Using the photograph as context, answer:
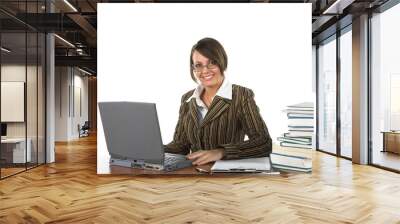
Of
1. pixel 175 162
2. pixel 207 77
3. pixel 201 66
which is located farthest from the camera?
pixel 201 66

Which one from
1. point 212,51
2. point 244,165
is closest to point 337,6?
point 212,51

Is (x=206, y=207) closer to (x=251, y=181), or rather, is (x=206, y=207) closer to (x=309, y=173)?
(x=251, y=181)

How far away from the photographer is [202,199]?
445cm

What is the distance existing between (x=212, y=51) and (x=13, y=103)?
3152 mm

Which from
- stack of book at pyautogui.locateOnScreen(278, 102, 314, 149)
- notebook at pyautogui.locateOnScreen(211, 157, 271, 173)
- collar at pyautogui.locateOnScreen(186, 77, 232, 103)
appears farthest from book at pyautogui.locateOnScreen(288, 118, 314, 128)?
collar at pyautogui.locateOnScreen(186, 77, 232, 103)

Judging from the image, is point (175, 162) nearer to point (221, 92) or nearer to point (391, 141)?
point (221, 92)

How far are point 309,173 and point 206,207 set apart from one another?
8.67 ft

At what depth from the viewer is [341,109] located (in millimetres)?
9289

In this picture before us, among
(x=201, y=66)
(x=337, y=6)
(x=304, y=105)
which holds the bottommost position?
(x=304, y=105)

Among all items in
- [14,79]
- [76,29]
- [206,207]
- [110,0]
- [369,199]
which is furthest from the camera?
[76,29]

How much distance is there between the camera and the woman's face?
208 inches

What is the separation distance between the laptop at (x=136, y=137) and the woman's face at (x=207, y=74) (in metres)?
1.69

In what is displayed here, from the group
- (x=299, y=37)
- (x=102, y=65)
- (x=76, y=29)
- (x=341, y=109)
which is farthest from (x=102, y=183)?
(x=341, y=109)

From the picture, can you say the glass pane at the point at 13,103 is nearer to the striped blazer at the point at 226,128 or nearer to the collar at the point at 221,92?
the striped blazer at the point at 226,128
